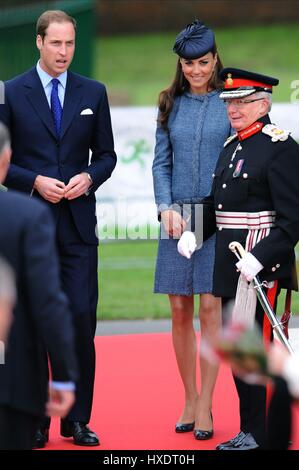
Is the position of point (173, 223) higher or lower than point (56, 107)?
lower

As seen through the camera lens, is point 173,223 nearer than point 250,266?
No

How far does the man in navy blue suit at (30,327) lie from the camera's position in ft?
13.4

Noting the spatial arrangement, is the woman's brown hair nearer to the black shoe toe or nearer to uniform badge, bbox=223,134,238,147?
uniform badge, bbox=223,134,238,147

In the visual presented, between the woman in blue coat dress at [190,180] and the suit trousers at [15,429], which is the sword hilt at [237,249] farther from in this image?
the suit trousers at [15,429]

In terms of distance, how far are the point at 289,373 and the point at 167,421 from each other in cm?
341

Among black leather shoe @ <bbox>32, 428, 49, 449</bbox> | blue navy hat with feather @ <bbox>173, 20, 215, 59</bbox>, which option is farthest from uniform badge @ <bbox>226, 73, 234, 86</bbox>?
black leather shoe @ <bbox>32, 428, 49, 449</bbox>

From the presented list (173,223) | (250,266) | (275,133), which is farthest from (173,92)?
(250,266)

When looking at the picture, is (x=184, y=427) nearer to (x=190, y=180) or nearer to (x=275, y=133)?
(x=190, y=180)

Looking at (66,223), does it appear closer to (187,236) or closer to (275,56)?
(187,236)

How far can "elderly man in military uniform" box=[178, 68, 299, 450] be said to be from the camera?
5825 millimetres

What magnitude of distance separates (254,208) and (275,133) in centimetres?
35

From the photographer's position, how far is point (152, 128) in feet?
41.2

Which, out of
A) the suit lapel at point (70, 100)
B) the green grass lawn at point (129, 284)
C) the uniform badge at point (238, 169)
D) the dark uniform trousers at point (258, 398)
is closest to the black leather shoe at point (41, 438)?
the dark uniform trousers at point (258, 398)

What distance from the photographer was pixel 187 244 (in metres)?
6.16
